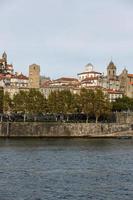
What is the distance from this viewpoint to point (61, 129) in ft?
323

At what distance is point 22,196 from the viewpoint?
3697cm

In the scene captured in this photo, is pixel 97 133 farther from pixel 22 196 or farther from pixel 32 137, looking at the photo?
pixel 22 196

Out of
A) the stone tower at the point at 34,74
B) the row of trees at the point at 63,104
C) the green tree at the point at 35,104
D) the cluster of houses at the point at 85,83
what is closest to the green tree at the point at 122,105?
the cluster of houses at the point at 85,83

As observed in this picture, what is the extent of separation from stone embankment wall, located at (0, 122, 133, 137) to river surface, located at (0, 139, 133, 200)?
25.1 metres

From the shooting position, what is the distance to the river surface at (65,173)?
1501 inches

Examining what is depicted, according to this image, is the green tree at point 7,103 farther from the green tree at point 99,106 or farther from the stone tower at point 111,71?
the stone tower at point 111,71

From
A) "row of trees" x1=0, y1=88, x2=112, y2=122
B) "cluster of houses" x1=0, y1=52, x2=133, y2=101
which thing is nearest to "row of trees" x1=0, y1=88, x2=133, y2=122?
"row of trees" x1=0, y1=88, x2=112, y2=122

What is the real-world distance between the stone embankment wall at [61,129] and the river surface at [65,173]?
25.1 metres

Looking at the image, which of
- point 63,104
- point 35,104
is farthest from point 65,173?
point 63,104

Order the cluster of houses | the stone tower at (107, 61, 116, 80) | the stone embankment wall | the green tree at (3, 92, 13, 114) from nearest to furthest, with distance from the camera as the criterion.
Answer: the stone embankment wall
the green tree at (3, 92, 13, 114)
the cluster of houses
the stone tower at (107, 61, 116, 80)

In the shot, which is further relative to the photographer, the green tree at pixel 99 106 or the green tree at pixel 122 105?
the green tree at pixel 122 105

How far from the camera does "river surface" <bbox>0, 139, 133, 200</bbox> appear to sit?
3812 cm

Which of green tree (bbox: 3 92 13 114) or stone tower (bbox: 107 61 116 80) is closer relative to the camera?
green tree (bbox: 3 92 13 114)

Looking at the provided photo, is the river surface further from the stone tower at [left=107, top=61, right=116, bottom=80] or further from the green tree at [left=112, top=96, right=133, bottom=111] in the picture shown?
the stone tower at [left=107, top=61, right=116, bottom=80]
